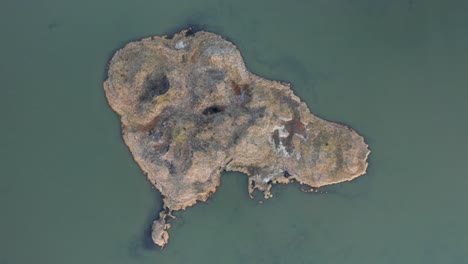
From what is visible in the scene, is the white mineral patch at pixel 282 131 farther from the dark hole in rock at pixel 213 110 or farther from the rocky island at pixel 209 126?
the dark hole in rock at pixel 213 110

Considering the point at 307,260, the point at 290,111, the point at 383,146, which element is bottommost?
the point at 307,260

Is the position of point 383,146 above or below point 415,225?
above

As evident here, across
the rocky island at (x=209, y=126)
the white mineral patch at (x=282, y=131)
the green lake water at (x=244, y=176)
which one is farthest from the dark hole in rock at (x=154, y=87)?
the white mineral patch at (x=282, y=131)

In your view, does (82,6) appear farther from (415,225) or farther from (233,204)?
(415,225)

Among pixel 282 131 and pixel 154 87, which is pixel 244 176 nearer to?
pixel 282 131

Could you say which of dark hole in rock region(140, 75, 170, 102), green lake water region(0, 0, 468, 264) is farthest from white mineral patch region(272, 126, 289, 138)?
dark hole in rock region(140, 75, 170, 102)

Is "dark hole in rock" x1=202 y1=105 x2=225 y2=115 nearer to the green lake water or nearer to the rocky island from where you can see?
the rocky island

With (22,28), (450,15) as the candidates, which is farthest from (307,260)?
(22,28)
